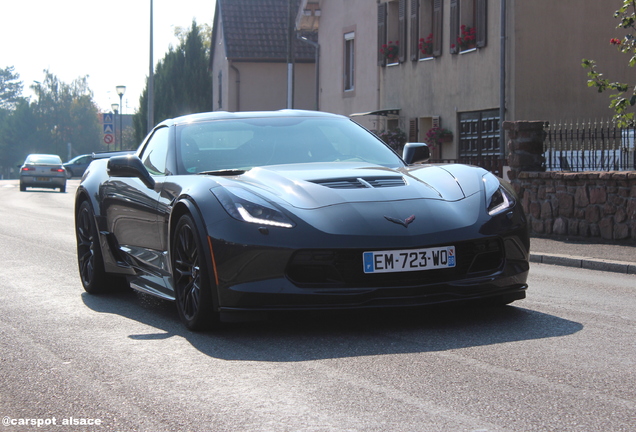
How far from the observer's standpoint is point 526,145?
50.0ft

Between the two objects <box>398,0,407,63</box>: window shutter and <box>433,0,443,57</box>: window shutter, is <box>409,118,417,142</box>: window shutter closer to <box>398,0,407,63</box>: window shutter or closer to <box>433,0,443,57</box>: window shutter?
<box>398,0,407,63</box>: window shutter

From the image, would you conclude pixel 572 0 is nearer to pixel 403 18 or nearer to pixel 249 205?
pixel 403 18

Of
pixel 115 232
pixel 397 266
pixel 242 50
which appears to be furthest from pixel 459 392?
pixel 242 50

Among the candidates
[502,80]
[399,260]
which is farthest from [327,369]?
[502,80]

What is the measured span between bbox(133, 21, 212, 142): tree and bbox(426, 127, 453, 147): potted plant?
1301 inches

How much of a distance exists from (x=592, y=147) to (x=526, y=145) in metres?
1.52

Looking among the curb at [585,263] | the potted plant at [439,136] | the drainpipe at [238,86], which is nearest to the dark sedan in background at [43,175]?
the drainpipe at [238,86]

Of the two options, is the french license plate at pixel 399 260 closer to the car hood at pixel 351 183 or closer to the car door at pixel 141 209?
the car hood at pixel 351 183

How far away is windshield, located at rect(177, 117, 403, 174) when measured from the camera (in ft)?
21.8

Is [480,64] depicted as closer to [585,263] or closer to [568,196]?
[568,196]

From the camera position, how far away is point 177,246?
606 centimetres

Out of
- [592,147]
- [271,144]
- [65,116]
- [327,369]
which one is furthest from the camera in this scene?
[65,116]

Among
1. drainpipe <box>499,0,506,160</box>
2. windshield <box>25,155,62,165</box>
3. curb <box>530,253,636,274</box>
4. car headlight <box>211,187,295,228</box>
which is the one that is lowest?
curb <box>530,253,636,274</box>

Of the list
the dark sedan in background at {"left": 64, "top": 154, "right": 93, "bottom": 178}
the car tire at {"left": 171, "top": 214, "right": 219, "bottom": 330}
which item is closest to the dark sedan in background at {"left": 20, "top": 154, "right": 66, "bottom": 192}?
the dark sedan in background at {"left": 64, "top": 154, "right": 93, "bottom": 178}
